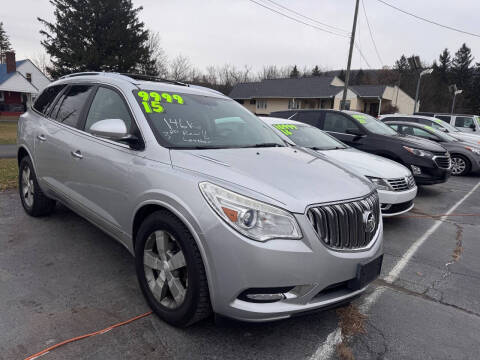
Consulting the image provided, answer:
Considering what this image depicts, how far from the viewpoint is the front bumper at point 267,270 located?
Answer: 6.69 ft

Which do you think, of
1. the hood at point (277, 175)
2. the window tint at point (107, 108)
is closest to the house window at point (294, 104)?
the window tint at point (107, 108)

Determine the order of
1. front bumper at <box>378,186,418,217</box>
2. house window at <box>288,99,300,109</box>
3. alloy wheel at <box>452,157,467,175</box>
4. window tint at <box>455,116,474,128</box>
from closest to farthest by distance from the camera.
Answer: front bumper at <box>378,186,418,217</box>
alloy wheel at <box>452,157,467,175</box>
window tint at <box>455,116,474,128</box>
house window at <box>288,99,300,109</box>

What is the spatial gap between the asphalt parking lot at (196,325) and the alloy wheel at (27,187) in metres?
0.42

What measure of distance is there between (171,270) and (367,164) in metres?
3.85

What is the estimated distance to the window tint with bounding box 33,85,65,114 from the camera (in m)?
4.32

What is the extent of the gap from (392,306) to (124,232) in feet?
7.80

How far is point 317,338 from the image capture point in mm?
2510

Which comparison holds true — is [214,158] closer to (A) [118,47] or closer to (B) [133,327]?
(B) [133,327]

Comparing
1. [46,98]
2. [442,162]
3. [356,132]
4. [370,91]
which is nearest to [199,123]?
[46,98]

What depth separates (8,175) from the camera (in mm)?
7016

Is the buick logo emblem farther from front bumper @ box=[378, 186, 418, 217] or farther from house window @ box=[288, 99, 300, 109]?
house window @ box=[288, 99, 300, 109]

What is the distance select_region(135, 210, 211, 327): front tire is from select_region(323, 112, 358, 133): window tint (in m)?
6.10

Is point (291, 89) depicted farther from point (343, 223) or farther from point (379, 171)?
point (343, 223)

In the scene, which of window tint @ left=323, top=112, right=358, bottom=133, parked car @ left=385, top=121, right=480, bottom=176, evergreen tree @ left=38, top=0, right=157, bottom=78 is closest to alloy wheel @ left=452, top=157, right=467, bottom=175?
parked car @ left=385, top=121, right=480, bottom=176
